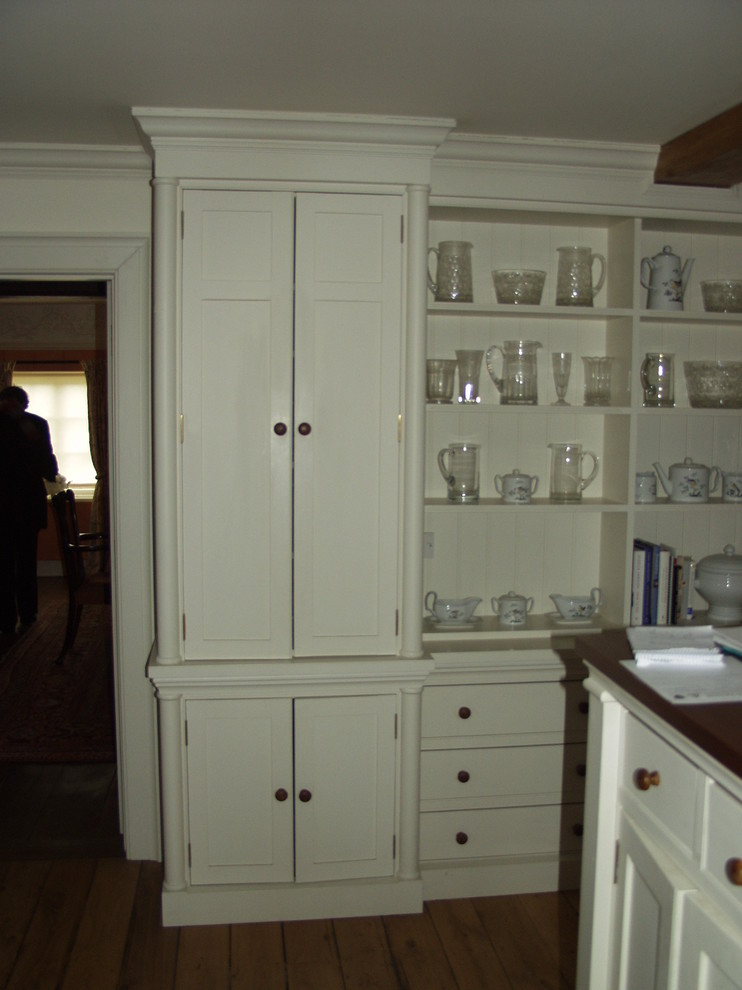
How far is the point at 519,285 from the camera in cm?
265

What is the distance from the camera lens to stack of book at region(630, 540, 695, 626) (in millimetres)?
2785

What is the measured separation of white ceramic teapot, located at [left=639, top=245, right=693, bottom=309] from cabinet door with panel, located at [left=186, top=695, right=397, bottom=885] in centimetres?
152

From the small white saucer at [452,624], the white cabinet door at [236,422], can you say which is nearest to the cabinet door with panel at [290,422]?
the white cabinet door at [236,422]

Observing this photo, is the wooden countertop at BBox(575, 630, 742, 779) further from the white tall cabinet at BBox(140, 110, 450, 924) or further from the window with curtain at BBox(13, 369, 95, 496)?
the window with curtain at BBox(13, 369, 95, 496)

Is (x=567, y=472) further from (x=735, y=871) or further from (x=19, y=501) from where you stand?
(x=19, y=501)

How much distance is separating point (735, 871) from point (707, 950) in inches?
5.7

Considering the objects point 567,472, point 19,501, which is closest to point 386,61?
point 567,472

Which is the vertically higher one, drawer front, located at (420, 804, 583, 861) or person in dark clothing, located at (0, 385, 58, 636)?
person in dark clothing, located at (0, 385, 58, 636)

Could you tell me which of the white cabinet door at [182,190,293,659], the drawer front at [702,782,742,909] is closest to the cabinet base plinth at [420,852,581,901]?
the white cabinet door at [182,190,293,659]

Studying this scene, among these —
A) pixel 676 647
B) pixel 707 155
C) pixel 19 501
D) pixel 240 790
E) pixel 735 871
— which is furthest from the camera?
pixel 19 501

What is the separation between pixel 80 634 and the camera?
5664mm

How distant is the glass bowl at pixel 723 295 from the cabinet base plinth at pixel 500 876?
5.95 ft

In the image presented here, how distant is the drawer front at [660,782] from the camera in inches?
48.6

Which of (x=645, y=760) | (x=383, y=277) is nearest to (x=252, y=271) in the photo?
(x=383, y=277)
